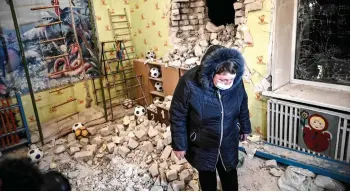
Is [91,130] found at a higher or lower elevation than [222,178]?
lower

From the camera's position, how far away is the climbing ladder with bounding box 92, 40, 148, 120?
4.69 m

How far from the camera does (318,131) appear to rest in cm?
265

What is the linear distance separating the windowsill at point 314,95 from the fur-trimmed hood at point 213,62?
3.88 ft

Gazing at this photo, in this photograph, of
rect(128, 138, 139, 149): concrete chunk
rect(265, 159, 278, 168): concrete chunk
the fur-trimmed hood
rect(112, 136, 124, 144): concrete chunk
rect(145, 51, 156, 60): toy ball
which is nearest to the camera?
the fur-trimmed hood

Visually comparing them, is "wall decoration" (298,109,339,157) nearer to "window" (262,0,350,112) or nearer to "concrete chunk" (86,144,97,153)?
"window" (262,0,350,112)

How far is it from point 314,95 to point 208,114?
145cm

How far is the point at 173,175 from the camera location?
107 inches

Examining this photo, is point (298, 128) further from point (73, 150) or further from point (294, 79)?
point (73, 150)

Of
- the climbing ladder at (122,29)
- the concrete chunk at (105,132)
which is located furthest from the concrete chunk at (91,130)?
the climbing ladder at (122,29)

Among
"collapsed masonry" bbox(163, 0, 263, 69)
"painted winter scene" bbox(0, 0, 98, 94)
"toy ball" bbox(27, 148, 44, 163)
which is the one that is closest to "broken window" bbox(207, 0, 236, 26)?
"collapsed masonry" bbox(163, 0, 263, 69)

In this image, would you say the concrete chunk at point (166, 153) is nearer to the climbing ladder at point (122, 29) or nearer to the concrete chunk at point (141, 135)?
the concrete chunk at point (141, 135)

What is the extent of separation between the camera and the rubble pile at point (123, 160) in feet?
9.09

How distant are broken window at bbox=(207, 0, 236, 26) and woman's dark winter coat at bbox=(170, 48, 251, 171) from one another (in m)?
2.40

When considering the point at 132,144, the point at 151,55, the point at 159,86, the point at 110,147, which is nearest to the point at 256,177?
the point at 132,144
